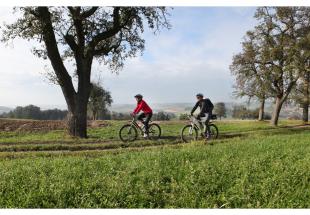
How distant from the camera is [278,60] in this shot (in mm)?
39062

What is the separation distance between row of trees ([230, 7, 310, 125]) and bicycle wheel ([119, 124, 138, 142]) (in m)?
22.0

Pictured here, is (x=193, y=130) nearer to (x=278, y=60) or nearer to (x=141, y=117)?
(x=141, y=117)

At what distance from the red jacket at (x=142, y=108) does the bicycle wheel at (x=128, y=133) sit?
811 mm

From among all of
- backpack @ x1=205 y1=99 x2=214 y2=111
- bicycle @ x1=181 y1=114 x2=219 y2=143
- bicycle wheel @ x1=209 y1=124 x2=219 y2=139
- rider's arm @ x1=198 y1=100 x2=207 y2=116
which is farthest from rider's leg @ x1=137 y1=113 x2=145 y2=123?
bicycle wheel @ x1=209 y1=124 x2=219 y2=139

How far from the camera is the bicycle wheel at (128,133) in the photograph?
783 inches

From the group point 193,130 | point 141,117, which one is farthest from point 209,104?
point 141,117

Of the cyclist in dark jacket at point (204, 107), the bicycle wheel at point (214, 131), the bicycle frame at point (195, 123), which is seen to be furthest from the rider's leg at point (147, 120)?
the bicycle wheel at point (214, 131)

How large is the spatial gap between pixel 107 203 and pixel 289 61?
111 ft

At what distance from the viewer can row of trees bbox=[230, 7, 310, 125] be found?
1487 inches

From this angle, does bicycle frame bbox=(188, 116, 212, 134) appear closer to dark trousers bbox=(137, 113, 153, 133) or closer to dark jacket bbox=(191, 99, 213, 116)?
dark jacket bbox=(191, 99, 213, 116)

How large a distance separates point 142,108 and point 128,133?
136 cm

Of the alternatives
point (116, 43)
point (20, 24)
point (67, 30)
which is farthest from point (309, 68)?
point (20, 24)

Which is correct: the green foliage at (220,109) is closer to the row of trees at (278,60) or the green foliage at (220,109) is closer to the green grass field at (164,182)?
the row of trees at (278,60)

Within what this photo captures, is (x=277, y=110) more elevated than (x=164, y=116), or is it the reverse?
(x=277, y=110)
